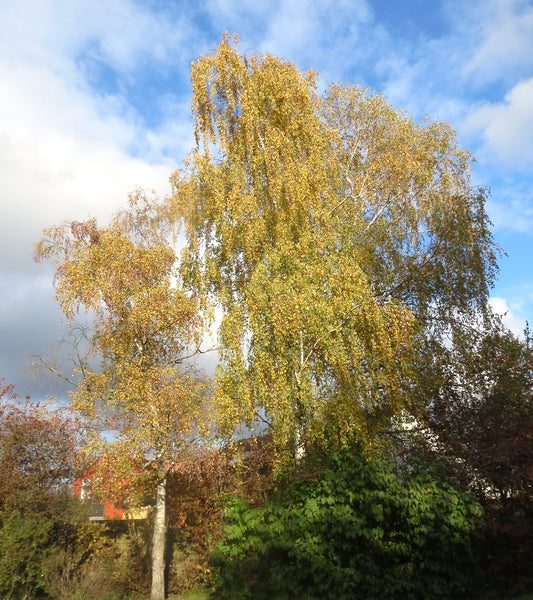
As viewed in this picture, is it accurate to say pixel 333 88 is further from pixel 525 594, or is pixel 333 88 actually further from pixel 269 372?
pixel 525 594

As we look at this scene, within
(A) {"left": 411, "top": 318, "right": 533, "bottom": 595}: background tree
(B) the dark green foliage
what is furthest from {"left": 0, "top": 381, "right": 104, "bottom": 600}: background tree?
(A) {"left": 411, "top": 318, "right": 533, "bottom": 595}: background tree

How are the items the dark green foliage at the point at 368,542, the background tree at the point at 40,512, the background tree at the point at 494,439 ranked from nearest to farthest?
the dark green foliage at the point at 368,542
the background tree at the point at 494,439
the background tree at the point at 40,512

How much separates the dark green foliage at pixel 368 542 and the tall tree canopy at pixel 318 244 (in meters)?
1.51

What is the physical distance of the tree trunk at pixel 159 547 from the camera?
1296cm

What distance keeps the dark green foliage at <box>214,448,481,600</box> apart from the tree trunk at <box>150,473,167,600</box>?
13.9ft

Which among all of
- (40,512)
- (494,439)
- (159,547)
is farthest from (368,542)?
(40,512)

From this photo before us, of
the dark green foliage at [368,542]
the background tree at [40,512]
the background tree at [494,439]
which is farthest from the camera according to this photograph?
the background tree at [40,512]

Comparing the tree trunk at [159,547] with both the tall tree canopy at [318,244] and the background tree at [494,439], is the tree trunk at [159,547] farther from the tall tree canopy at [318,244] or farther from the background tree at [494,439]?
the background tree at [494,439]

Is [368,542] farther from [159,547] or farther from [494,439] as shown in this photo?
[159,547]

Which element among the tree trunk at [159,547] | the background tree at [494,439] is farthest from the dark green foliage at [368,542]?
the tree trunk at [159,547]

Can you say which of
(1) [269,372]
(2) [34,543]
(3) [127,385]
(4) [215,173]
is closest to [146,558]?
(2) [34,543]

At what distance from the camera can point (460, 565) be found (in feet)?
31.1

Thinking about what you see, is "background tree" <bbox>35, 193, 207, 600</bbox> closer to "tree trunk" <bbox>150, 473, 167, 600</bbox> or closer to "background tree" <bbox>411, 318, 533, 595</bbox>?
"tree trunk" <bbox>150, 473, 167, 600</bbox>

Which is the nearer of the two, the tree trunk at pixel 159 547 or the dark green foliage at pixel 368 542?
the dark green foliage at pixel 368 542
